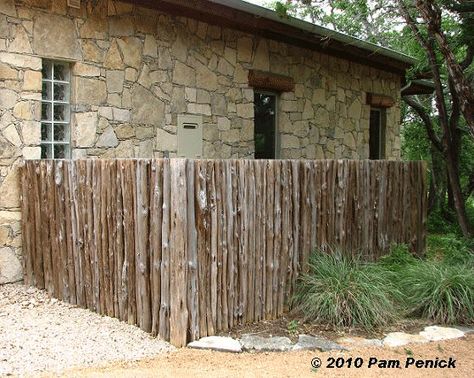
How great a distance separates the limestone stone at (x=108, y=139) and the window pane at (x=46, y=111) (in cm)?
63

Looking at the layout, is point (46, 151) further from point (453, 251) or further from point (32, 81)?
point (453, 251)

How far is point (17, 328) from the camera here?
4781mm

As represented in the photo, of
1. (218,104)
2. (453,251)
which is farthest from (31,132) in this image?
(453,251)

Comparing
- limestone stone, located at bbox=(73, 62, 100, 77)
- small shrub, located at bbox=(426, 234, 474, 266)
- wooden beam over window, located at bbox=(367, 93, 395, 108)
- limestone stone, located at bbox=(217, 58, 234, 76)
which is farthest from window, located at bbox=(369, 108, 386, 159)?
limestone stone, located at bbox=(73, 62, 100, 77)

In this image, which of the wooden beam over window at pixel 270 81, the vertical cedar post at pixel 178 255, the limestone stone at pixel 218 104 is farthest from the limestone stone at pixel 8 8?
the wooden beam over window at pixel 270 81

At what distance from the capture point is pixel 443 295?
5270 millimetres

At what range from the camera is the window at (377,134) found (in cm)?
1184

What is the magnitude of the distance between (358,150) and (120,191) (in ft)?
22.8

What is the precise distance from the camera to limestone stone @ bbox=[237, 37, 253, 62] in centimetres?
842

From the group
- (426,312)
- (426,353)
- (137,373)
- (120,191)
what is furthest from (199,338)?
(426,312)

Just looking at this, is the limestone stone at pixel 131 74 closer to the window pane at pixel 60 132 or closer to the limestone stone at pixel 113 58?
the limestone stone at pixel 113 58

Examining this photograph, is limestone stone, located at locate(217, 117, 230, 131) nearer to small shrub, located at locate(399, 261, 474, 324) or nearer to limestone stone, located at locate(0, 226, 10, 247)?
limestone stone, located at locate(0, 226, 10, 247)

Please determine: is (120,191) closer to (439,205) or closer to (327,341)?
(327,341)

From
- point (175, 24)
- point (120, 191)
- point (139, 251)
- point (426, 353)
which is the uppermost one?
point (175, 24)
